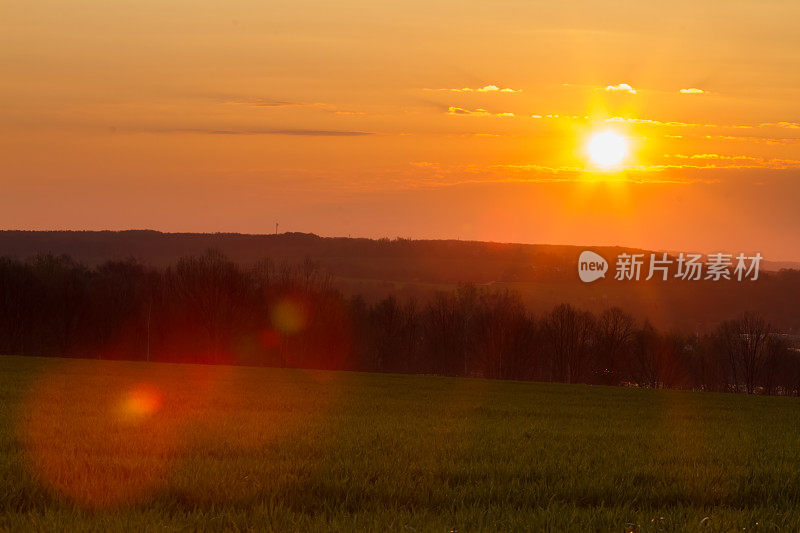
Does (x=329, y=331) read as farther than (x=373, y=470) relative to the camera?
Yes

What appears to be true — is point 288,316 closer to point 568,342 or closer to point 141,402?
point 568,342

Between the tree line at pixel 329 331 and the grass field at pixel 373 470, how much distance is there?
7673 centimetres

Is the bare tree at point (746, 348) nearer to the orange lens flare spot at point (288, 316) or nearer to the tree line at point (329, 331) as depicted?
the tree line at point (329, 331)

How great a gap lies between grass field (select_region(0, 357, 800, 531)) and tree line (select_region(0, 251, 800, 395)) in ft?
252

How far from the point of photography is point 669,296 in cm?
17112

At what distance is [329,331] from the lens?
11550cm

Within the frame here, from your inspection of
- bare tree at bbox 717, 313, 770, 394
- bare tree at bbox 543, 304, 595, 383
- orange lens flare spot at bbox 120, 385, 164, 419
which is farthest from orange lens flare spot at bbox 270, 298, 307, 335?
orange lens flare spot at bbox 120, 385, 164, 419

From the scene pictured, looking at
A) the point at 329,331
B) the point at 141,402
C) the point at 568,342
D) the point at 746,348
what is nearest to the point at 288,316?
the point at 329,331

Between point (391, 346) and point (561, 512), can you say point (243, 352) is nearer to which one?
point (391, 346)

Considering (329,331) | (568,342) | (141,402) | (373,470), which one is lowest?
(568,342)

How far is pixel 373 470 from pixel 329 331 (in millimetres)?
102988

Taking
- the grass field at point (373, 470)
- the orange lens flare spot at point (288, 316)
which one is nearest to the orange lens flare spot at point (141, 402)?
the grass field at point (373, 470)

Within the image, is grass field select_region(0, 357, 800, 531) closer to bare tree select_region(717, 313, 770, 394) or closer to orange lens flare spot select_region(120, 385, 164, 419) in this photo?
orange lens flare spot select_region(120, 385, 164, 419)

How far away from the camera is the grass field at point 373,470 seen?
985cm
